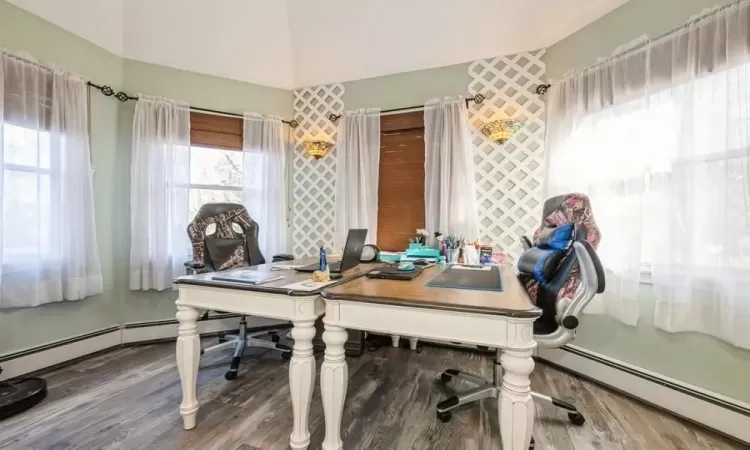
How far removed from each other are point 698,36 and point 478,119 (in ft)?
4.39

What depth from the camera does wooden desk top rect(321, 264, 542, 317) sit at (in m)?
1.05

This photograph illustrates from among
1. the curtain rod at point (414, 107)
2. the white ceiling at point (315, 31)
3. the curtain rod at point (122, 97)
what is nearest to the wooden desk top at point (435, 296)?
the curtain rod at point (414, 107)

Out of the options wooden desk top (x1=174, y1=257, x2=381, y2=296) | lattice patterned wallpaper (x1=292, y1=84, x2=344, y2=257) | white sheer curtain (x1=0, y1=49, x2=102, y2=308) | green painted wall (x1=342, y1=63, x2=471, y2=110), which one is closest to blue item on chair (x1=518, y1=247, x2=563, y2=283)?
wooden desk top (x1=174, y1=257, x2=381, y2=296)

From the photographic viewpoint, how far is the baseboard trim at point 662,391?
1575 mm

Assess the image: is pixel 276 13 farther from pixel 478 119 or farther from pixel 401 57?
pixel 478 119

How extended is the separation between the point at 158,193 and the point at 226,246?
804 millimetres

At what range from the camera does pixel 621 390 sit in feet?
6.55

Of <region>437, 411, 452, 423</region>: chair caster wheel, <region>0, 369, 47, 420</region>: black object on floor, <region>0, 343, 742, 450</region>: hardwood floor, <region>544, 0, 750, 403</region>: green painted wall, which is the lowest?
<region>0, 343, 742, 450</region>: hardwood floor

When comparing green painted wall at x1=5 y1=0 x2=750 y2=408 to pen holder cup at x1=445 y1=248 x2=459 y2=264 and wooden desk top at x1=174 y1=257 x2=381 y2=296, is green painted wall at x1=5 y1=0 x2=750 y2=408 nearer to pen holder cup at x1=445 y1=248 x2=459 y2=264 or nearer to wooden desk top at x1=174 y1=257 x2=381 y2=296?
pen holder cup at x1=445 y1=248 x2=459 y2=264

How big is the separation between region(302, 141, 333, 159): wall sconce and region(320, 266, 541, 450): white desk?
206 centimetres

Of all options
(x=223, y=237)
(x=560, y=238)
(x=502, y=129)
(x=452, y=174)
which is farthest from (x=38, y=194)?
(x=502, y=129)

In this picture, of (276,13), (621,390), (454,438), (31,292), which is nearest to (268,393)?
(454,438)

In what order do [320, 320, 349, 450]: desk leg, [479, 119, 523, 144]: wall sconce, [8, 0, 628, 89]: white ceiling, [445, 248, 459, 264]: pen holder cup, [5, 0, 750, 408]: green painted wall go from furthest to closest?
[479, 119, 523, 144]: wall sconce < [8, 0, 628, 89]: white ceiling < [445, 248, 459, 264]: pen holder cup < [5, 0, 750, 408]: green painted wall < [320, 320, 349, 450]: desk leg

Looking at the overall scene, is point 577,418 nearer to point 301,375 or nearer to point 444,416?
point 444,416
